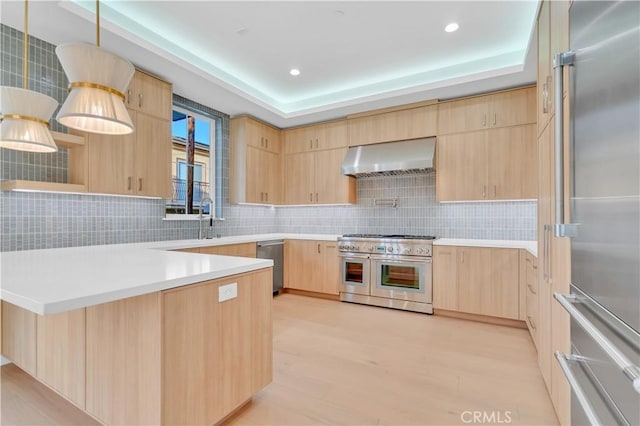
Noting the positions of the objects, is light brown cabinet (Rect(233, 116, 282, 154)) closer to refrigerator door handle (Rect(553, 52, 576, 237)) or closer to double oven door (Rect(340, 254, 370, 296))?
double oven door (Rect(340, 254, 370, 296))

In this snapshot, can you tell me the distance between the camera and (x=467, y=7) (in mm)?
2551

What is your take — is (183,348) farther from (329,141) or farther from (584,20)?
(329,141)

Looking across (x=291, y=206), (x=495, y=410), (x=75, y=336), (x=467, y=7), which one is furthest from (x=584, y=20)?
(x=291, y=206)

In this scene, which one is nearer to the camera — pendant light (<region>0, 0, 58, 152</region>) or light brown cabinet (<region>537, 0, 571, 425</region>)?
light brown cabinet (<region>537, 0, 571, 425</region>)

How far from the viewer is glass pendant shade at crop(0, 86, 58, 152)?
162 centimetres

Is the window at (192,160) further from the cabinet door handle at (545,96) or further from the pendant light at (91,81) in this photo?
the cabinet door handle at (545,96)

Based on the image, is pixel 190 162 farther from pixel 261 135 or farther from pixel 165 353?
pixel 165 353

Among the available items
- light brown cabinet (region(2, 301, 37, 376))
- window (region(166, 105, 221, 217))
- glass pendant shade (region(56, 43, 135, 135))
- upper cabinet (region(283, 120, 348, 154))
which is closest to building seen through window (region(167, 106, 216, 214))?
window (region(166, 105, 221, 217))

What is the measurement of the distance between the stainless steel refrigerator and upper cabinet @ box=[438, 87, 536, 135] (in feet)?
8.40

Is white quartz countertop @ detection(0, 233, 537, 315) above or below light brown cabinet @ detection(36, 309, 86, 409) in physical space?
above

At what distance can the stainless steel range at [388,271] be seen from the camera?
3723 mm

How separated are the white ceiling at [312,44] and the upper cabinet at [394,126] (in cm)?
19

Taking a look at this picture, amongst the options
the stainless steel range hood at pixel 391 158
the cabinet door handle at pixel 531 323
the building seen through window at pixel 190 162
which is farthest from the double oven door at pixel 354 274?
the building seen through window at pixel 190 162

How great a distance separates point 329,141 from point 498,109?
2263 millimetres
